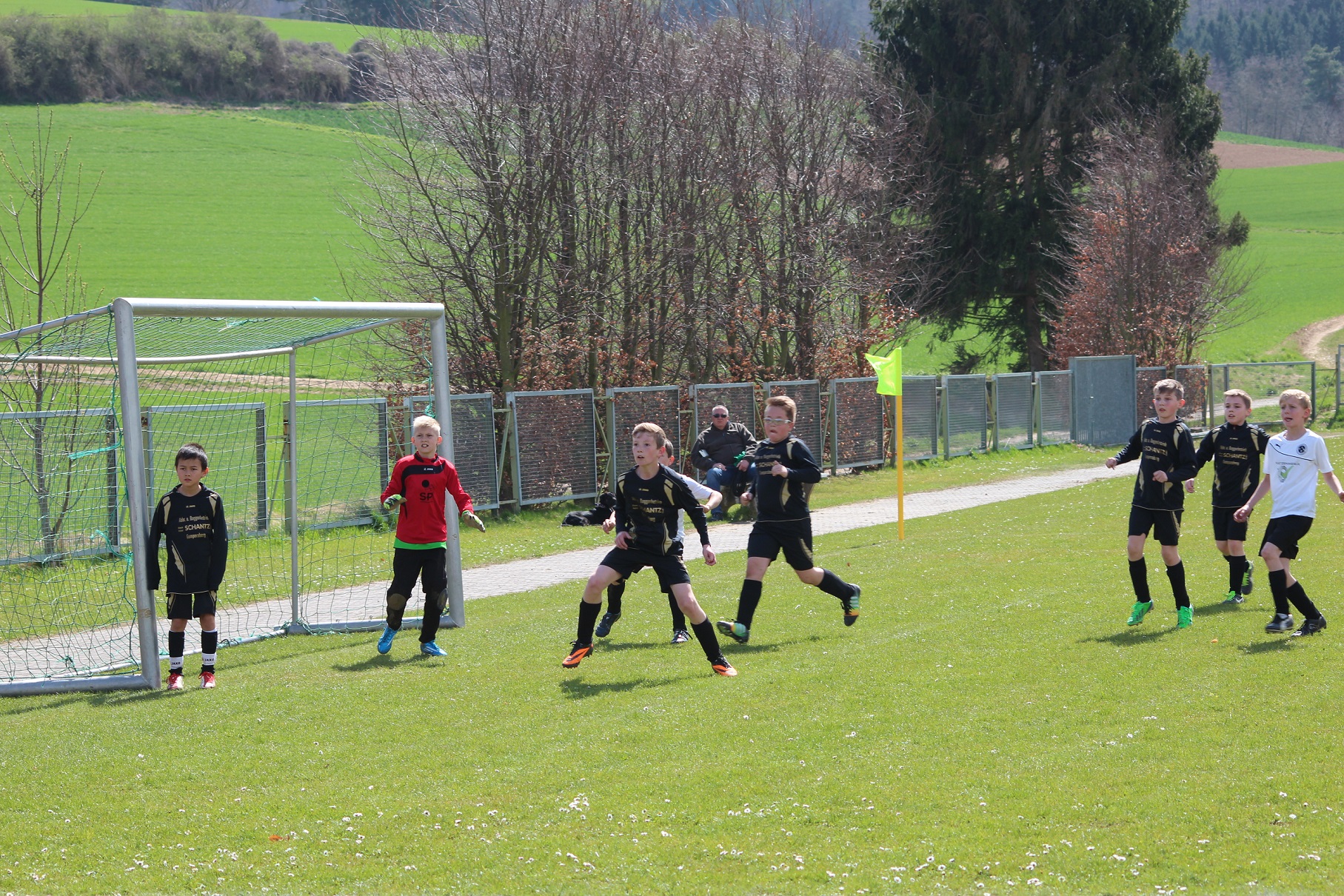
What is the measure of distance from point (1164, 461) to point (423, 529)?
5584mm

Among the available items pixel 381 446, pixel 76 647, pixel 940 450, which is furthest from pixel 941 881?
pixel 940 450

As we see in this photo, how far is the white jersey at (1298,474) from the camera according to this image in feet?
29.8

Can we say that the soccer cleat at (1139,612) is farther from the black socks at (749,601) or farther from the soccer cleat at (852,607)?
the black socks at (749,601)

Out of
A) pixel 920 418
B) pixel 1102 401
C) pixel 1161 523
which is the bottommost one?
pixel 1161 523

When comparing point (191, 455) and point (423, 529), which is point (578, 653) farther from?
point (191, 455)

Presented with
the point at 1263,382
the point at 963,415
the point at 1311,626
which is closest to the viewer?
the point at 1311,626

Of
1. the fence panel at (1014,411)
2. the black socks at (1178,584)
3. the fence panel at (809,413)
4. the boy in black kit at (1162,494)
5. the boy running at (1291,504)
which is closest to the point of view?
the boy running at (1291,504)

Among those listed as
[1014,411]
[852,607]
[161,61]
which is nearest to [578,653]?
[852,607]

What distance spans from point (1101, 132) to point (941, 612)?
3111 cm

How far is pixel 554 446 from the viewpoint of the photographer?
20891 millimetres

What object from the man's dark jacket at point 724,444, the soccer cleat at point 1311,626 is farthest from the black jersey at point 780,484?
the man's dark jacket at point 724,444

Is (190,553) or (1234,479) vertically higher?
(1234,479)

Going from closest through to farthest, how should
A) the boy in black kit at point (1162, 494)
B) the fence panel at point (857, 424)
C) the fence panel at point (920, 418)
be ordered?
the boy in black kit at point (1162, 494) → the fence panel at point (857, 424) → the fence panel at point (920, 418)

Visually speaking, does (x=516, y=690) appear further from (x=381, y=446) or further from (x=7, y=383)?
(x=381, y=446)
